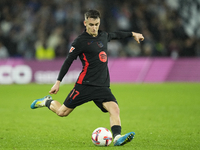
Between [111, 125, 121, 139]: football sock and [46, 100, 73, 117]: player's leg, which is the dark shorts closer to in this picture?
[46, 100, 73, 117]: player's leg

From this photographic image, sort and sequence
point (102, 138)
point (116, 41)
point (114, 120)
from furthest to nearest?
point (116, 41)
point (114, 120)
point (102, 138)

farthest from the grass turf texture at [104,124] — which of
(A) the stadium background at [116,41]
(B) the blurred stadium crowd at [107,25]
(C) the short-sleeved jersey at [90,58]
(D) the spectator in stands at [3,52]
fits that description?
(B) the blurred stadium crowd at [107,25]

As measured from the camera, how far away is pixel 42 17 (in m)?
23.0

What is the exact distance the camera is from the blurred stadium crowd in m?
21.5

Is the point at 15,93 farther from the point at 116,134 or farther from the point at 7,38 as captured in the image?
the point at 116,134

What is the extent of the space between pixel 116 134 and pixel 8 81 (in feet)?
44.4

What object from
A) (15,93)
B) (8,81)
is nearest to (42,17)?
(8,81)

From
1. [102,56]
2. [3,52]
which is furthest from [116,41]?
[102,56]

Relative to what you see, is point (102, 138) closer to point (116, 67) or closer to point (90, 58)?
point (90, 58)

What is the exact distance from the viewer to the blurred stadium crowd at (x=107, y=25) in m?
21.5

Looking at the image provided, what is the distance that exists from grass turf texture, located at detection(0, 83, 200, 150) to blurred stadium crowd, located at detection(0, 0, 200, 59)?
25.4 feet

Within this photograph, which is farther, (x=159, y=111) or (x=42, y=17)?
(x=42, y=17)

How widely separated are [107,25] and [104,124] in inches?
608

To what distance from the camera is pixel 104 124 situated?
8.59 metres
